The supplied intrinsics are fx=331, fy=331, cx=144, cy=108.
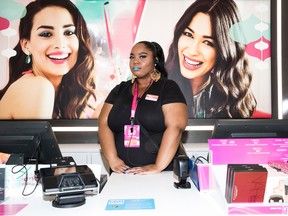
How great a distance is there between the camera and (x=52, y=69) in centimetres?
349

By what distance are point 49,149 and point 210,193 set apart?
90 centimetres

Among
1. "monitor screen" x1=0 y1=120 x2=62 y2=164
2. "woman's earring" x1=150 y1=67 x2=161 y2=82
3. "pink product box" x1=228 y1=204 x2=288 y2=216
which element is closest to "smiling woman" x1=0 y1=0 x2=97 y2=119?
"woman's earring" x1=150 y1=67 x2=161 y2=82

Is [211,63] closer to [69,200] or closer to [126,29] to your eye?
[126,29]

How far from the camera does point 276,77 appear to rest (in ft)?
11.6

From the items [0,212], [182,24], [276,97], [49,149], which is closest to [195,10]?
[182,24]

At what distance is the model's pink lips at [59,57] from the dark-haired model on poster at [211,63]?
107 cm

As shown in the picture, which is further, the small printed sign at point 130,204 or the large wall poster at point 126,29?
the large wall poster at point 126,29

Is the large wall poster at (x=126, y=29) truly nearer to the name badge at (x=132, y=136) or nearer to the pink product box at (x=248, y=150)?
the name badge at (x=132, y=136)

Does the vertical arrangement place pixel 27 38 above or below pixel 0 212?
above

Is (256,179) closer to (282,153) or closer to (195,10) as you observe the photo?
(282,153)

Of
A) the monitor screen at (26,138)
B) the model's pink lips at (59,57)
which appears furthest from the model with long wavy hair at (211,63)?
the monitor screen at (26,138)

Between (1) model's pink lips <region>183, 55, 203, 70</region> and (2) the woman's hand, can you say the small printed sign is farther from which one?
(1) model's pink lips <region>183, 55, 203, 70</region>

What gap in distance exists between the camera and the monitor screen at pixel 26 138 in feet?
5.81

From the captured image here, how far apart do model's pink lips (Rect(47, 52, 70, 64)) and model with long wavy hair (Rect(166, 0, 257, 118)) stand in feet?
3.52
